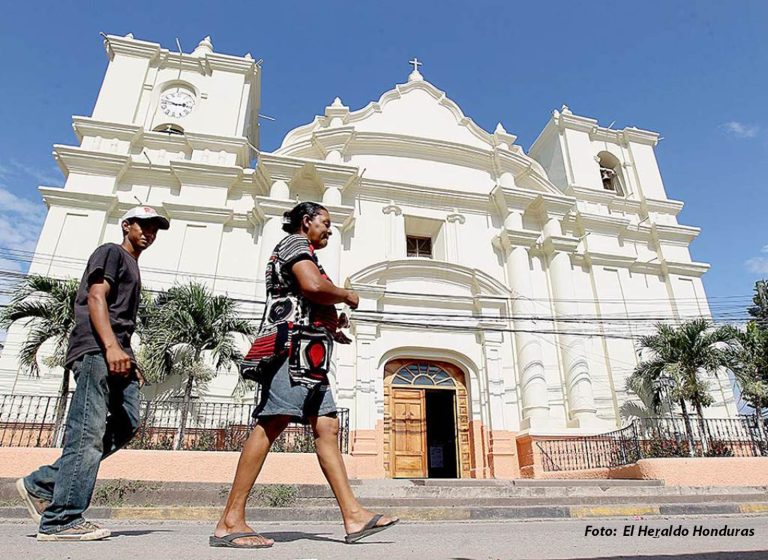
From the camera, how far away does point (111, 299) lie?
8.52ft

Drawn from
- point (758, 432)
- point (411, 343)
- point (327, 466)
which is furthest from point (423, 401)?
point (327, 466)

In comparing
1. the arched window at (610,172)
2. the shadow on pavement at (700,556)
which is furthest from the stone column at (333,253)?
the arched window at (610,172)

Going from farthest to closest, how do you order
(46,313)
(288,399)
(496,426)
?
(496,426) → (46,313) → (288,399)

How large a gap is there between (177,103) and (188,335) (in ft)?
29.7

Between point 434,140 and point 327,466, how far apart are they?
14.3 meters

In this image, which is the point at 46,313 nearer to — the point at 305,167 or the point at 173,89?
the point at 305,167

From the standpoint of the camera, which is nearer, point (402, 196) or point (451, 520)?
point (451, 520)

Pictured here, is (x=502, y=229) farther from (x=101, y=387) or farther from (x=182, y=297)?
(x=101, y=387)

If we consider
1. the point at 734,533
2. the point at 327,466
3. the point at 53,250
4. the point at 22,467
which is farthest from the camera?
the point at 53,250

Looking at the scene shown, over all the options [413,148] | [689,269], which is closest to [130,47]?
[413,148]

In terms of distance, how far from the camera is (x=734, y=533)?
3629mm

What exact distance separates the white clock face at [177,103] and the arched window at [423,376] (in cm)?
1033

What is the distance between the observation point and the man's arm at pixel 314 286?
7.71 feet

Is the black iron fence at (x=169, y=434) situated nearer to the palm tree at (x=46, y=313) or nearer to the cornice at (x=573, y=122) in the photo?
the palm tree at (x=46, y=313)
